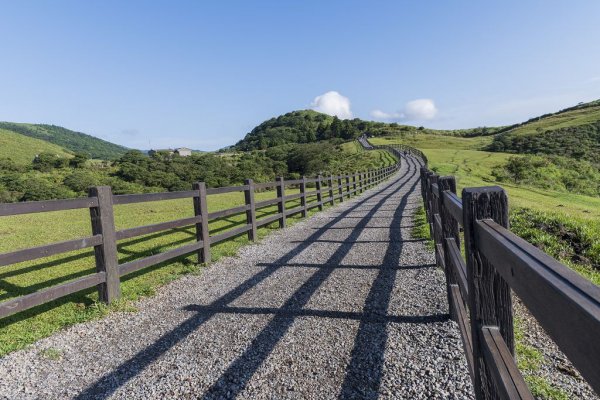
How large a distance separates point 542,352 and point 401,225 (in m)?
7.17

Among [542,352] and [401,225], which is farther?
[401,225]

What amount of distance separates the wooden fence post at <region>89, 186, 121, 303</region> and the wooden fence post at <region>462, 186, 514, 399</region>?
4.73 metres

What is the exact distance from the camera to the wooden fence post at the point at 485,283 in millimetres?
1969

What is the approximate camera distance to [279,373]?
335 centimetres

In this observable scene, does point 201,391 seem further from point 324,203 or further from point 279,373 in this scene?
point 324,203

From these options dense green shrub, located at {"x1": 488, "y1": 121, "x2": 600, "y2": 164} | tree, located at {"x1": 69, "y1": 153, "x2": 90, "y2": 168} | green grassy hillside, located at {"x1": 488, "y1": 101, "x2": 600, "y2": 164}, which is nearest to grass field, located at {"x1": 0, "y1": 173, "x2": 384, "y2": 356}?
tree, located at {"x1": 69, "y1": 153, "x2": 90, "y2": 168}

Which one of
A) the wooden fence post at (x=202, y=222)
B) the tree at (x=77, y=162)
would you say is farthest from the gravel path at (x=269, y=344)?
the tree at (x=77, y=162)

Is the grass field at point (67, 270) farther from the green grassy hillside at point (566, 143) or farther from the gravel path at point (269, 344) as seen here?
the green grassy hillside at point (566, 143)

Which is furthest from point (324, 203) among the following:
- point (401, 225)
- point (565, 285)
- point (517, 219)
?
point (565, 285)

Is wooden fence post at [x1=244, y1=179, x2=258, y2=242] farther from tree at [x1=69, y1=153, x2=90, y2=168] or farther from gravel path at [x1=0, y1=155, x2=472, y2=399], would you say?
tree at [x1=69, y1=153, x2=90, y2=168]

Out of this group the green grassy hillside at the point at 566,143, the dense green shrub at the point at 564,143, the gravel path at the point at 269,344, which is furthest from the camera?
the green grassy hillside at the point at 566,143

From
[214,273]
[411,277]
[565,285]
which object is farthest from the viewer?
[214,273]

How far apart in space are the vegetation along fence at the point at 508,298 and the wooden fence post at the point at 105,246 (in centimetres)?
455

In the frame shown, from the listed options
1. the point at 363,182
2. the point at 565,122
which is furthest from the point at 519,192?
the point at 565,122
